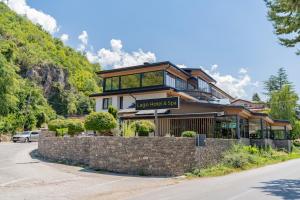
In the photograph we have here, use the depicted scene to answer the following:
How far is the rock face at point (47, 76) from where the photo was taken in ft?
255

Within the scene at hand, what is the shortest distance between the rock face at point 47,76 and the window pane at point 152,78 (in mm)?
48094

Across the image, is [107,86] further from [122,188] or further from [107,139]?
[122,188]

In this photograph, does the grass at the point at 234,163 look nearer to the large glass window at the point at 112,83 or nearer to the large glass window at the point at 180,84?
the large glass window at the point at 180,84

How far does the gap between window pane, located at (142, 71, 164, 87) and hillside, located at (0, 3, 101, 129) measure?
1992cm

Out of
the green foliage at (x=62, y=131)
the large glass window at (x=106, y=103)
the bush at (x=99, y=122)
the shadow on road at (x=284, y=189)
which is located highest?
the large glass window at (x=106, y=103)

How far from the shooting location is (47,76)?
263ft

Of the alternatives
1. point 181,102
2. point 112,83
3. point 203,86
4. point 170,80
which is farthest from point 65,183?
point 203,86

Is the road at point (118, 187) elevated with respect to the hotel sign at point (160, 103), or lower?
lower

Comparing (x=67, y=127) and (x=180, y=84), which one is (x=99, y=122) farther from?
(x=180, y=84)

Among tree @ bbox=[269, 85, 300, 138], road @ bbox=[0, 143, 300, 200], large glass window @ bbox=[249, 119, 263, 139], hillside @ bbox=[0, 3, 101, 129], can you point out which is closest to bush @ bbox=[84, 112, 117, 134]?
road @ bbox=[0, 143, 300, 200]

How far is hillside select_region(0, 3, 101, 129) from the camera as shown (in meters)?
48.0

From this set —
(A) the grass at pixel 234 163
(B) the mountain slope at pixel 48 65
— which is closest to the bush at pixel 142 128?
(A) the grass at pixel 234 163

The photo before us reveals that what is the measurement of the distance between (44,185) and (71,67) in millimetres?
95407

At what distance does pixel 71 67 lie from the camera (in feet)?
344
